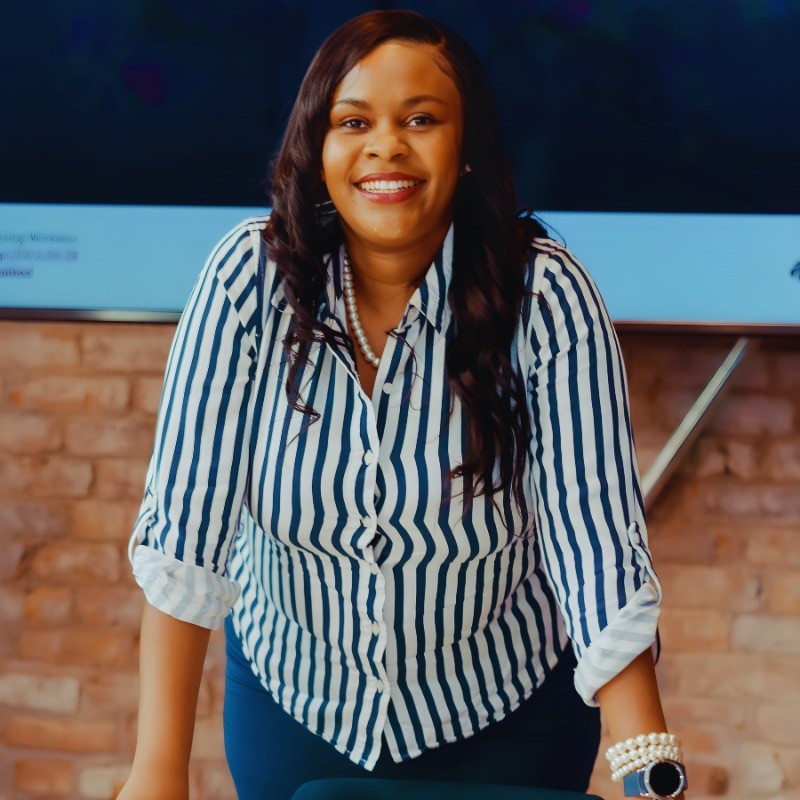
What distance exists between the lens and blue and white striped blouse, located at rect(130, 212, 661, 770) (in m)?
0.97

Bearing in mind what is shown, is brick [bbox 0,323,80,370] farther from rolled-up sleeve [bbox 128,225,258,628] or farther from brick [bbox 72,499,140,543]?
rolled-up sleeve [bbox 128,225,258,628]

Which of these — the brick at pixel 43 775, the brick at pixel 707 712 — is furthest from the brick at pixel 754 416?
the brick at pixel 43 775

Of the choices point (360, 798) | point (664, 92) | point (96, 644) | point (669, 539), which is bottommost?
point (360, 798)

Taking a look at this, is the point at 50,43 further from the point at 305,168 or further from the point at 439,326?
the point at 439,326

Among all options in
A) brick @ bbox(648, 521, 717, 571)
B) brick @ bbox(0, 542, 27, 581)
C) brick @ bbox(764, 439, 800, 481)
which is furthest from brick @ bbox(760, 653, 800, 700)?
brick @ bbox(0, 542, 27, 581)

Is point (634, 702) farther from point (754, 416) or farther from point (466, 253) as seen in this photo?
point (754, 416)

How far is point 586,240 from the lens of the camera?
1.54 meters

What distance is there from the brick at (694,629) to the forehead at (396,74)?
117cm

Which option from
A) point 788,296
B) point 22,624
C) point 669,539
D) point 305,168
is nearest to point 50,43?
point 305,168

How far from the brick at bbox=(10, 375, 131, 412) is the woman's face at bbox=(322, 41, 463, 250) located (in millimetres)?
983

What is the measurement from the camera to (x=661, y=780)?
2.85ft

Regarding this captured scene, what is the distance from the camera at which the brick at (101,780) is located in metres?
1.99

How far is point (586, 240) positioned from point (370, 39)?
0.65 meters

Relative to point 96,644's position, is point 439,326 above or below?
above
